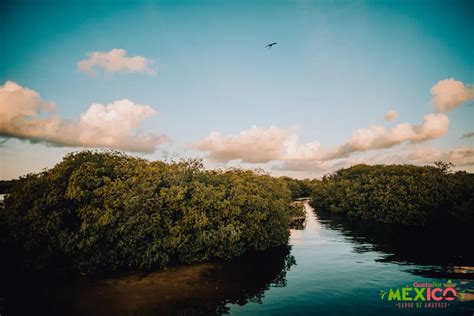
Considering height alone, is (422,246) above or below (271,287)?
below

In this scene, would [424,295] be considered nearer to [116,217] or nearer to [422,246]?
[422,246]

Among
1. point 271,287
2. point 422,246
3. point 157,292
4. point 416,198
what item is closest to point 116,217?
point 157,292

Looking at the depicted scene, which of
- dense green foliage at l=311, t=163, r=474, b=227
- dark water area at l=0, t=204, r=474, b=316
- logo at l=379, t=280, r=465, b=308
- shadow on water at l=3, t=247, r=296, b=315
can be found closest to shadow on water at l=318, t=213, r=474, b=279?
dark water area at l=0, t=204, r=474, b=316

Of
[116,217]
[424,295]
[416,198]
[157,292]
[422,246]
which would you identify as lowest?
[422,246]

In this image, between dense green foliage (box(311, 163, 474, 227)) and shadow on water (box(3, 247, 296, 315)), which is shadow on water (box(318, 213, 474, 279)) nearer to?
dense green foliage (box(311, 163, 474, 227))

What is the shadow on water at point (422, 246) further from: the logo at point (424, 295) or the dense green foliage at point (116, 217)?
the dense green foliage at point (116, 217)

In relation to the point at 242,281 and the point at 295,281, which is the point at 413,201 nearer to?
the point at 295,281

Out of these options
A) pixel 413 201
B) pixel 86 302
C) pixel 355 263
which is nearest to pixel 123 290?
pixel 86 302

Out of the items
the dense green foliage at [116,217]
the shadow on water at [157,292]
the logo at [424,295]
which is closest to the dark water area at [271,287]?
the shadow on water at [157,292]
